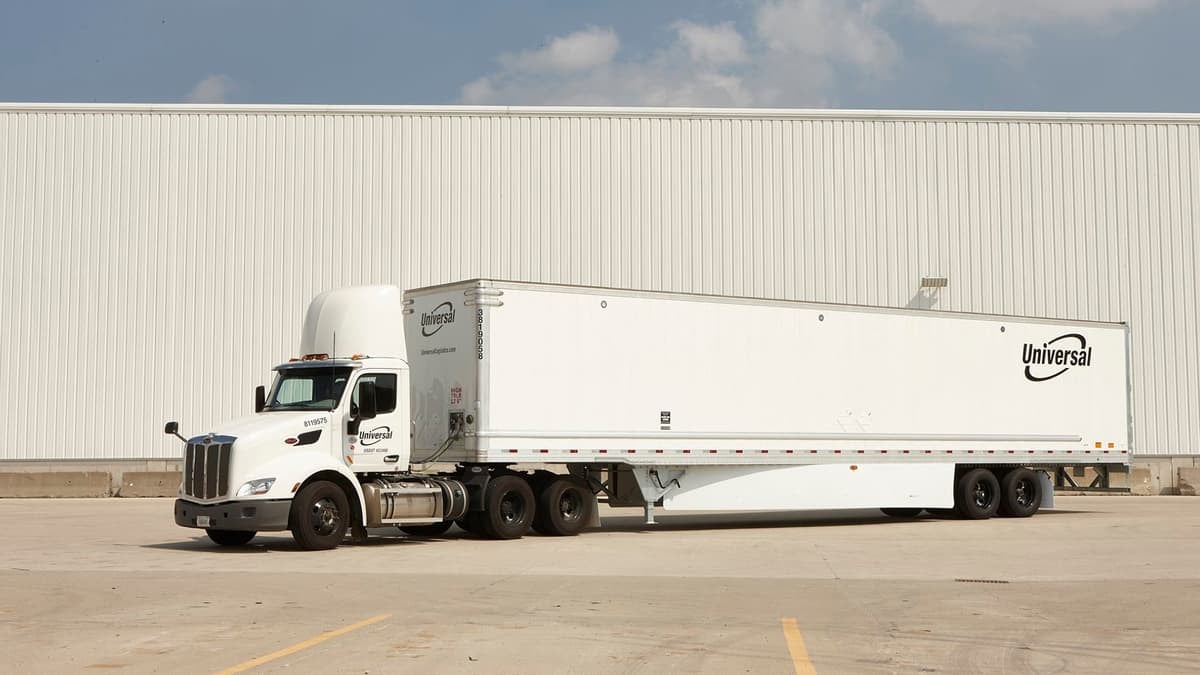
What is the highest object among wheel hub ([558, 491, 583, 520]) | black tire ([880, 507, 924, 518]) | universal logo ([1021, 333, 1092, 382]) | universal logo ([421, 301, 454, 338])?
universal logo ([421, 301, 454, 338])

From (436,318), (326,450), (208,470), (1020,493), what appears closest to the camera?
(208,470)

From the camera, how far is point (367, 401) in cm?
1980

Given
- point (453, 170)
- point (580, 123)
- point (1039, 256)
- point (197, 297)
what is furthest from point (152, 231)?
point (1039, 256)

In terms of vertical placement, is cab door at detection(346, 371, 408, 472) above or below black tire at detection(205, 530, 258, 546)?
above

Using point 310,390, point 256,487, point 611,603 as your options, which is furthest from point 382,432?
point 611,603

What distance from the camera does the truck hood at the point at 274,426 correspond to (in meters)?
18.5

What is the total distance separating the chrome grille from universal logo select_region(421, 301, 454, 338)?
169 inches

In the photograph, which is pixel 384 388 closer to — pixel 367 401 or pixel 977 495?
pixel 367 401

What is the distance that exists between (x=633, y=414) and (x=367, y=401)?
15.6 feet

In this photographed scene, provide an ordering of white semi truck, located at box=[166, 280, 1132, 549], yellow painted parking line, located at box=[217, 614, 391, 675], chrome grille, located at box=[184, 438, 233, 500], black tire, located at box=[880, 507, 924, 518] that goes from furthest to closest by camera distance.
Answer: black tire, located at box=[880, 507, 924, 518], white semi truck, located at box=[166, 280, 1132, 549], chrome grille, located at box=[184, 438, 233, 500], yellow painted parking line, located at box=[217, 614, 391, 675]

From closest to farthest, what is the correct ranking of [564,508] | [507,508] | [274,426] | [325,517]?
[274,426] < [325,517] < [507,508] < [564,508]

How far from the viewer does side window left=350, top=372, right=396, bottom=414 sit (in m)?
20.0

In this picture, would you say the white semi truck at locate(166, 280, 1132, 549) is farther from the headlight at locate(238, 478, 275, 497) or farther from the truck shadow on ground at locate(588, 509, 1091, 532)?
the truck shadow on ground at locate(588, 509, 1091, 532)

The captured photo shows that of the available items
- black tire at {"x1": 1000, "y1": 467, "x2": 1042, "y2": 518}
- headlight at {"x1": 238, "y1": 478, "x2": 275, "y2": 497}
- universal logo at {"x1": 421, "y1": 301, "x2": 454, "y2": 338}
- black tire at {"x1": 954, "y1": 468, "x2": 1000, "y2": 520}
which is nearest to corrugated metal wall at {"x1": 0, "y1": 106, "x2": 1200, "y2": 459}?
black tire at {"x1": 1000, "y1": 467, "x2": 1042, "y2": 518}
